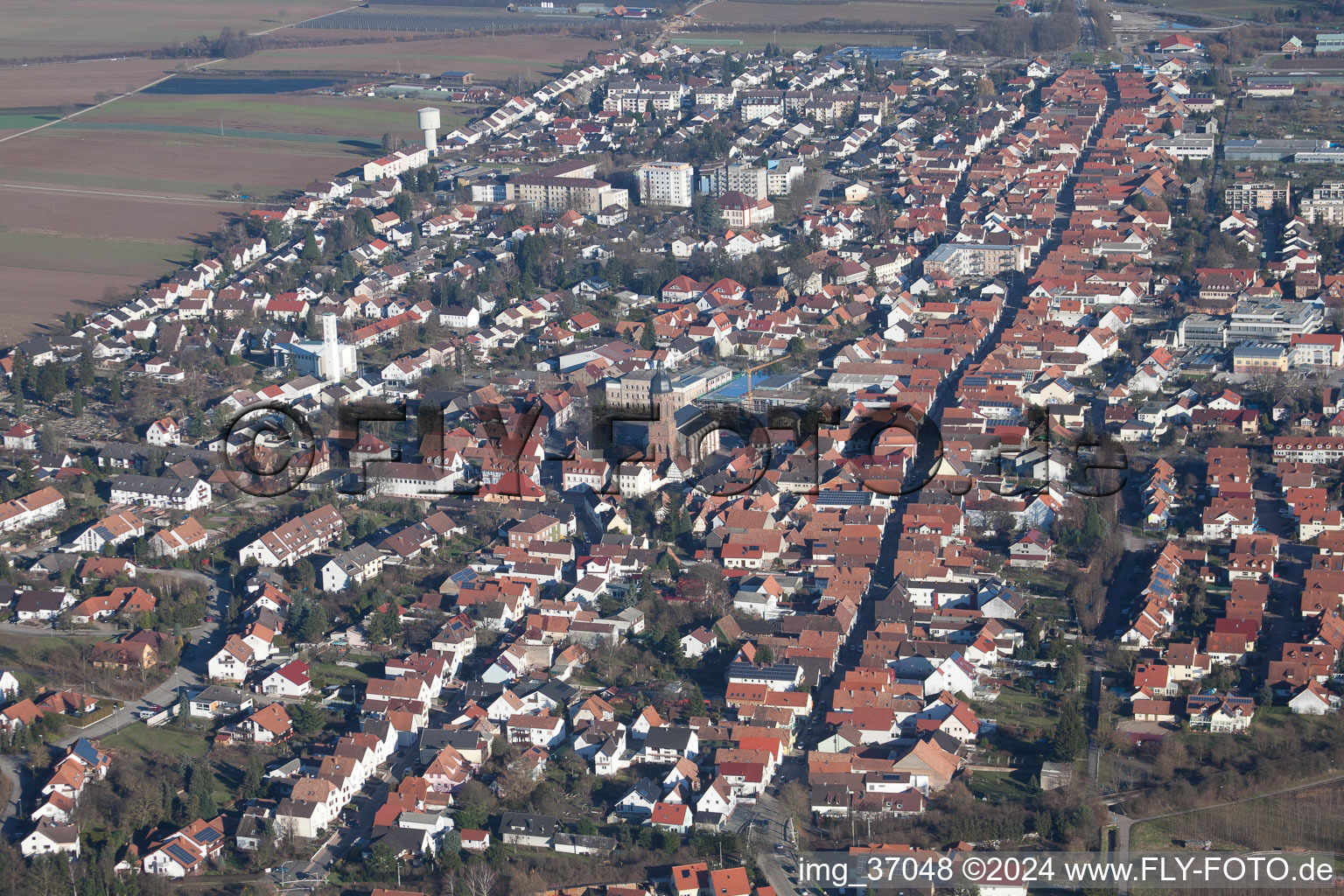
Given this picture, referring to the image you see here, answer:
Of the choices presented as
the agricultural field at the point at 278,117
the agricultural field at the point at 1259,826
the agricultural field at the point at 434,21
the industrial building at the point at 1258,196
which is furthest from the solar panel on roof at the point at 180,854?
the agricultural field at the point at 434,21

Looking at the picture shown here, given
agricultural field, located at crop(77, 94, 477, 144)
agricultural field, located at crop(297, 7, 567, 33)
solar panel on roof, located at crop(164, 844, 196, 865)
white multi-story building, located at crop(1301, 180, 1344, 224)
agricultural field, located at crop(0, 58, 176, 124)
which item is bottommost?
solar panel on roof, located at crop(164, 844, 196, 865)

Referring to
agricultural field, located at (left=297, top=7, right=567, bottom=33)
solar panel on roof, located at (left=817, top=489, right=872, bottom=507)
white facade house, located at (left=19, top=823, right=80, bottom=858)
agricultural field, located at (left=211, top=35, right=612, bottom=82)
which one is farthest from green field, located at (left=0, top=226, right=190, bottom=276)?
agricultural field, located at (left=297, top=7, right=567, bottom=33)

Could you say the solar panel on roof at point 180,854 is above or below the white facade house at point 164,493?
below

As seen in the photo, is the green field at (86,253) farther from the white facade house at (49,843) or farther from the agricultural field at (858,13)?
the agricultural field at (858,13)

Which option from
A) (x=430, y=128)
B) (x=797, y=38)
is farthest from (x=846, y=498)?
(x=797, y=38)

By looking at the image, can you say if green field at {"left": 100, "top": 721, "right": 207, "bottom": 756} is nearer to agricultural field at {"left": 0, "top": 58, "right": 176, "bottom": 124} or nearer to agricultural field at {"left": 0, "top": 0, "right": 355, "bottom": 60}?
agricultural field at {"left": 0, "top": 58, "right": 176, "bottom": 124}

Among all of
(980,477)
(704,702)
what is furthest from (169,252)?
(704,702)
